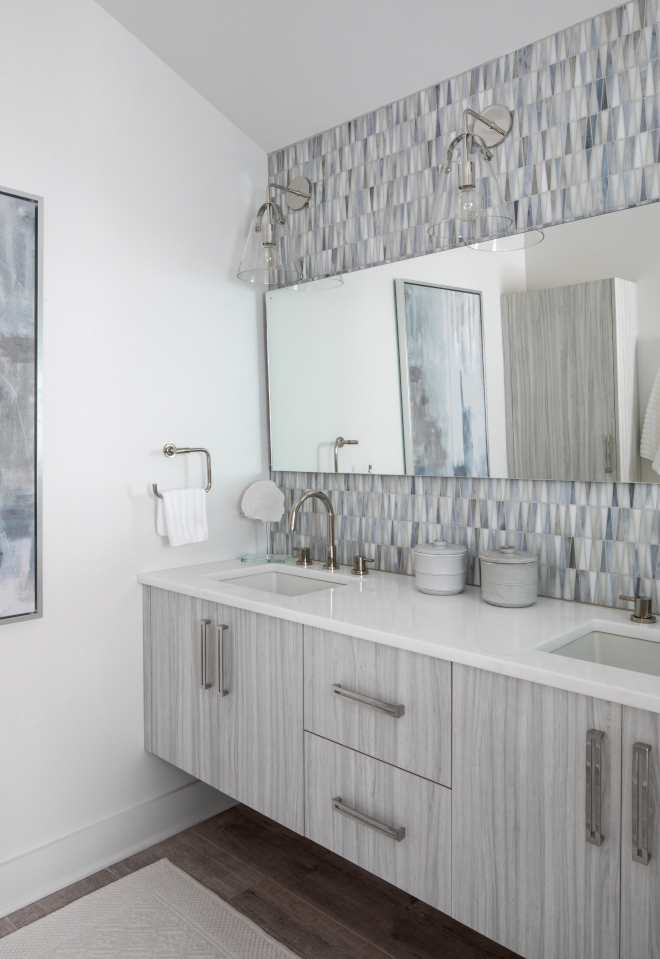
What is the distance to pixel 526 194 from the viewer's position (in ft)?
5.89

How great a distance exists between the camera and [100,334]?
6.78ft

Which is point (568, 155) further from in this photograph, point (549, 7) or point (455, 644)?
point (455, 644)

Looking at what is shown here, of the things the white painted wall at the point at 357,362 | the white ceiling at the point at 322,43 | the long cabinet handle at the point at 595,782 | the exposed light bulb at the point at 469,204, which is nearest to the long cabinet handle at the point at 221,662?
the white painted wall at the point at 357,362

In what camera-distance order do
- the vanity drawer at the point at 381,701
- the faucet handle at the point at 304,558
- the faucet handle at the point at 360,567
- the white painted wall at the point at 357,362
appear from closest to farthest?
the vanity drawer at the point at 381,701 < the white painted wall at the point at 357,362 < the faucet handle at the point at 360,567 < the faucet handle at the point at 304,558

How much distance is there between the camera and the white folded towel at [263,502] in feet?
8.02

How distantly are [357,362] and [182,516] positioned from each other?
2.57 ft

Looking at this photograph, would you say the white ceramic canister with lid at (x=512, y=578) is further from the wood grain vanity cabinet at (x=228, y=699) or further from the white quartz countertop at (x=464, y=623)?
the wood grain vanity cabinet at (x=228, y=699)

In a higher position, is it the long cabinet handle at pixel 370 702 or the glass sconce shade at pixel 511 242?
the glass sconce shade at pixel 511 242

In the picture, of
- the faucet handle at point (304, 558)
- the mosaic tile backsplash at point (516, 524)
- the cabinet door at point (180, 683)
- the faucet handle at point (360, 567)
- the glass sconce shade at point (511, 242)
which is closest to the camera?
the mosaic tile backsplash at point (516, 524)

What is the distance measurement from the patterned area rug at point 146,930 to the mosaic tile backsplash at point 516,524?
110 cm

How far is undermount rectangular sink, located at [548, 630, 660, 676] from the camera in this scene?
1494 mm

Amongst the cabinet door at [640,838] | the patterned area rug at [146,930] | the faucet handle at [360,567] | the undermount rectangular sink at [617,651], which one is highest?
the faucet handle at [360,567]

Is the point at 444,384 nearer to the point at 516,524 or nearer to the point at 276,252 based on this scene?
the point at 516,524

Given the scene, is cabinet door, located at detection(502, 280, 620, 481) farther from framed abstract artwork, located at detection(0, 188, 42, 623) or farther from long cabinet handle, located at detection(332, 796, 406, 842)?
framed abstract artwork, located at detection(0, 188, 42, 623)
